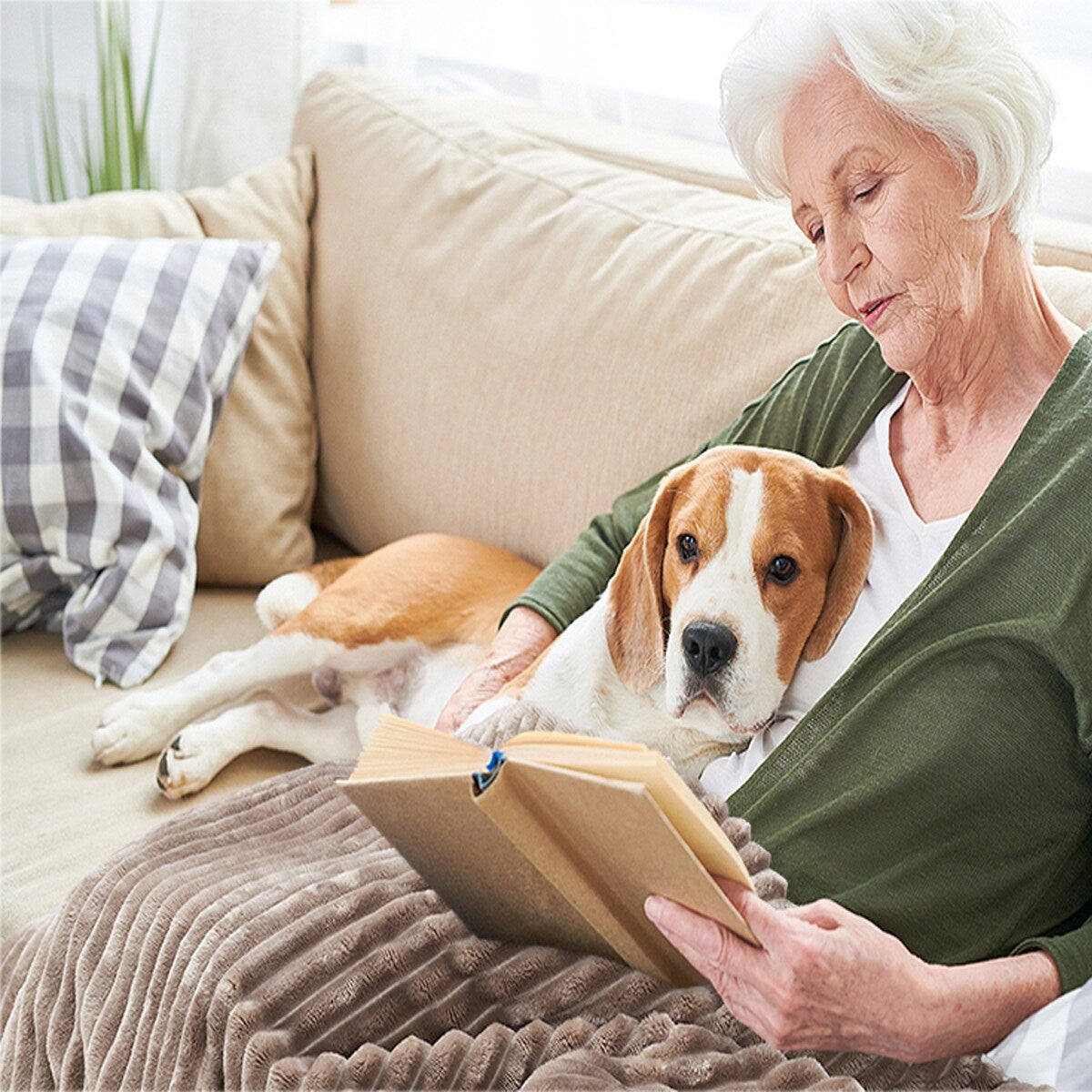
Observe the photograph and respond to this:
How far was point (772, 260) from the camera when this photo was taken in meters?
1.53

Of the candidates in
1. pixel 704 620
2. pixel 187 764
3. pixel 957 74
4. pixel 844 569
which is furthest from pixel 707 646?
pixel 187 764

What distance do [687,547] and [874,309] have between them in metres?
0.25

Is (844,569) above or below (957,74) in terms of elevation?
below

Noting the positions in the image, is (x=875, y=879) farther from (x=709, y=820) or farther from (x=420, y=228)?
(x=420, y=228)

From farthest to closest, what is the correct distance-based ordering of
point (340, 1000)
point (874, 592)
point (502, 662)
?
1. point (502, 662)
2. point (874, 592)
3. point (340, 1000)

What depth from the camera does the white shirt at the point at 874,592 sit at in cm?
111

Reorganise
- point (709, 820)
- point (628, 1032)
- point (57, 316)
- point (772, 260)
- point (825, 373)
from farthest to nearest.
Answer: point (57, 316), point (772, 260), point (825, 373), point (628, 1032), point (709, 820)

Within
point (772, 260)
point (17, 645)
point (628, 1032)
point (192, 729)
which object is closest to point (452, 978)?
point (628, 1032)

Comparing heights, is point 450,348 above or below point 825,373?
below

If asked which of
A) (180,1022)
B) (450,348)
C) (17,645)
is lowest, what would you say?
(17,645)

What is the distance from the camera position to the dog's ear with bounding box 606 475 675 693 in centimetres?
118

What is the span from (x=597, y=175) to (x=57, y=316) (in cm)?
73

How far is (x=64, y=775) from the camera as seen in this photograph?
157cm

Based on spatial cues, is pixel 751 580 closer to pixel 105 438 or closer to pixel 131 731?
pixel 131 731
